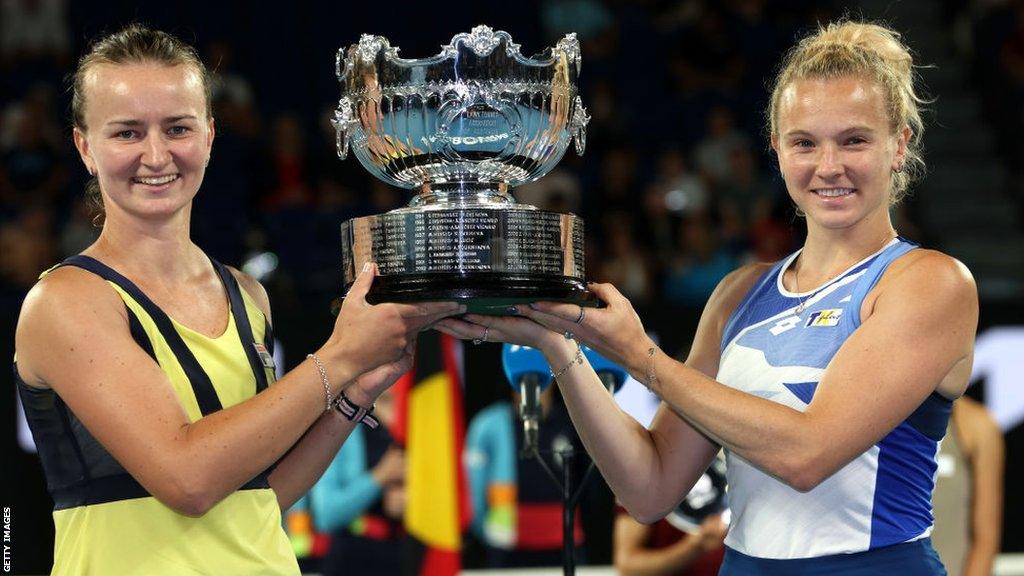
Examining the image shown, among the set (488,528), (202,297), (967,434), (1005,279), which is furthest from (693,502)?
(1005,279)

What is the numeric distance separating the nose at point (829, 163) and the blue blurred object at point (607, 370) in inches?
22.4

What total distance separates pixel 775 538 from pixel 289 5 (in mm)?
7007

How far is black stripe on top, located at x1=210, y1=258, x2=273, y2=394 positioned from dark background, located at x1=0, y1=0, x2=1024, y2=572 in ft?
9.21

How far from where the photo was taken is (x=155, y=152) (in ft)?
7.25

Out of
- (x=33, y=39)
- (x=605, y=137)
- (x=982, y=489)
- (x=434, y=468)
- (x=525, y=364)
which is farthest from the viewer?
(x=33, y=39)

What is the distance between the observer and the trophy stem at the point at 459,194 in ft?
7.71

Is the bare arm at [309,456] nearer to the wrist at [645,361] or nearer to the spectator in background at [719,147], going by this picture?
the wrist at [645,361]

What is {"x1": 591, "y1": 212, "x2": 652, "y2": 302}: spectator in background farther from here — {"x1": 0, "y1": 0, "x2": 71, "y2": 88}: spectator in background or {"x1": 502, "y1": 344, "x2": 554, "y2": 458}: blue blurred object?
{"x1": 502, "y1": 344, "x2": 554, "y2": 458}: blue blurred object

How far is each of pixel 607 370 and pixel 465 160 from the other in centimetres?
57

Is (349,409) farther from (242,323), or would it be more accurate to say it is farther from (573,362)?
(573,362)

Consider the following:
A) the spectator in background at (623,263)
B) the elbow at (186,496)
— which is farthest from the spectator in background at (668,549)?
the spectator in background at (623,263)

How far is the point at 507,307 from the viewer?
7.32ft

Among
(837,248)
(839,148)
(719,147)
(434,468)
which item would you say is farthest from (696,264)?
(839,148)

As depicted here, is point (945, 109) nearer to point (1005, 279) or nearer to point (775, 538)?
point (1005, 279)
